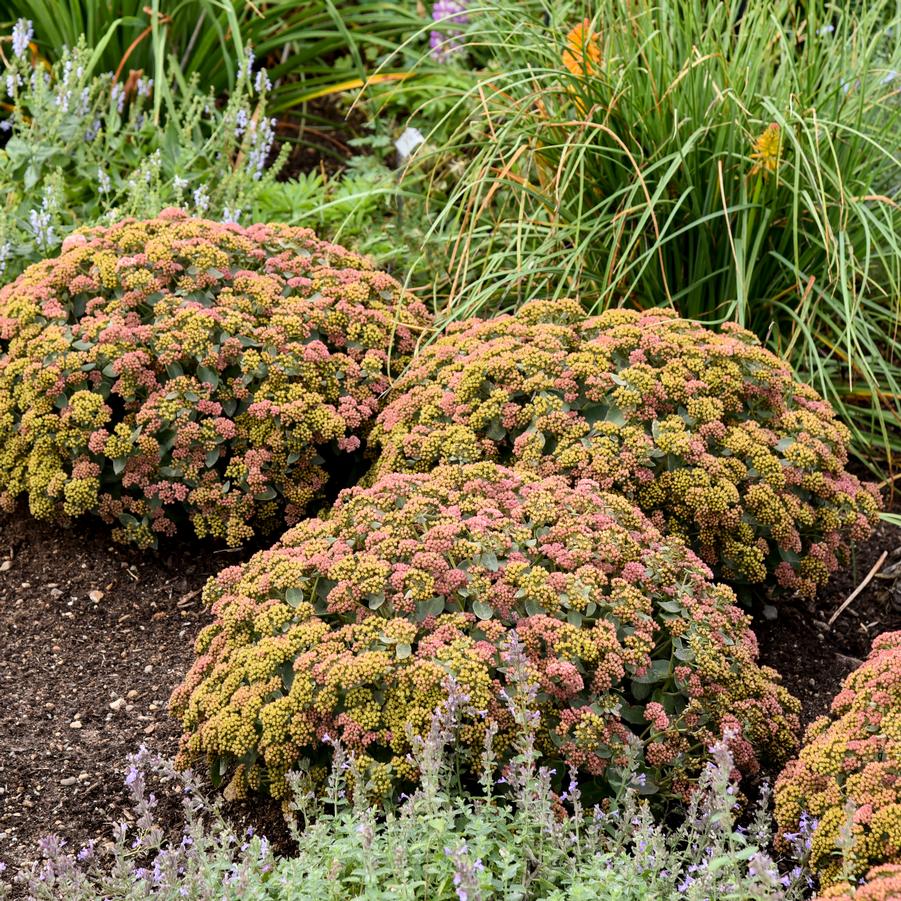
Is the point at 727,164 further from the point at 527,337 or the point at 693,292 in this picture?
the point at 527,337

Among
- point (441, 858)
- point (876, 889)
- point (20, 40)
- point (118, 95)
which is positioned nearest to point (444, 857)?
point (441, 858)

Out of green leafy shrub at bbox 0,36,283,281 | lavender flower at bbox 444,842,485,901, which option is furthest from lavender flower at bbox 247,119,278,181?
lavender flower at bbox 444,842,485,901

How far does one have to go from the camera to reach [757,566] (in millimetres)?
3537

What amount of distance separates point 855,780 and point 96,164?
3.99 metres

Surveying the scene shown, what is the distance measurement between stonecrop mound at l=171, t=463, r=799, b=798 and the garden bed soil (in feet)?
1.05

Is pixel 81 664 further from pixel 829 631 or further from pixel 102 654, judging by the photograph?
pixel 829 631

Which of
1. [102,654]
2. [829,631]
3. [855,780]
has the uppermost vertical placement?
[855,780]

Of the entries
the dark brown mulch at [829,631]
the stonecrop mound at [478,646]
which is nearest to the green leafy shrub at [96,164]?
the stonecrop mound at [478,646]

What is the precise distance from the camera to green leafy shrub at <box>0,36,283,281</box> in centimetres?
489

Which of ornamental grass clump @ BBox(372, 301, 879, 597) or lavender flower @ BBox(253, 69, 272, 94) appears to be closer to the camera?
ornamental grass clump @ BBox(372, 301, 879, 597)

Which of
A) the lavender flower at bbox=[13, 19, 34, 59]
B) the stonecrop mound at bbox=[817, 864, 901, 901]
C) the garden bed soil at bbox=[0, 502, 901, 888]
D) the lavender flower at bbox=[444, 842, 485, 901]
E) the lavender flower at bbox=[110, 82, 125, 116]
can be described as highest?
the lavender flower at bbox=[13, 19, 34, 59]

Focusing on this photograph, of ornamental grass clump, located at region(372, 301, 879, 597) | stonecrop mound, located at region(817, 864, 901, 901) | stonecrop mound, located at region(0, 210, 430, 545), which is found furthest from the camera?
stonecrop mound, located at region(0, 210, 430, 545)

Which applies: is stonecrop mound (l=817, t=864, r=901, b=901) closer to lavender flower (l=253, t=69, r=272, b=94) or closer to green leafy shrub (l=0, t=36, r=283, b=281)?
green leafy shrub (l=0, t=36, r=283, b=281)

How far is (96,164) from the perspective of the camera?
524 centimetres
